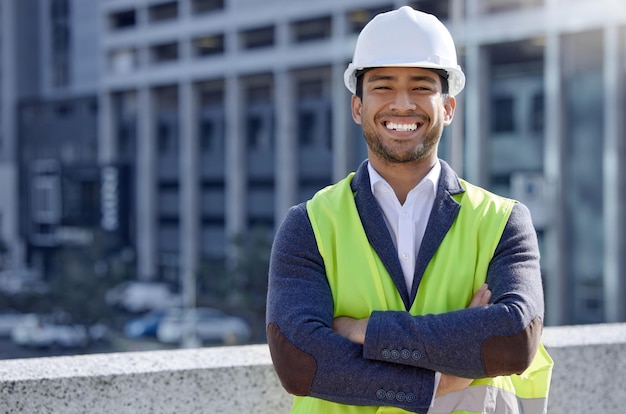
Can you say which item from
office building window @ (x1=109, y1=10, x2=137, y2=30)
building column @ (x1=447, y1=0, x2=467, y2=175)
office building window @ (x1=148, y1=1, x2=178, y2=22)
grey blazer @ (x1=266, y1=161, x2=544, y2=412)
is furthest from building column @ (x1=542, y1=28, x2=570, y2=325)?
grey blazer @ (x1=266, y1=161, x2=544, y2=412)

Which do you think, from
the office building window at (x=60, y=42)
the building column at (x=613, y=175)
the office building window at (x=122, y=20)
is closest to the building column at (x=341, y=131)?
the building column at (x=613, y=175)

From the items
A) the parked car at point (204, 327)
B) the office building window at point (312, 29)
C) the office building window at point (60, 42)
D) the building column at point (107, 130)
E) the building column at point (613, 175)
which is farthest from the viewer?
the office building window at point (60, 42)

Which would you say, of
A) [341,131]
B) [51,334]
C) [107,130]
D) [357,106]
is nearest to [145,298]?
[51,334]

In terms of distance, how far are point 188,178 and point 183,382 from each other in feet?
150

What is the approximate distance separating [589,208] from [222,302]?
17.3 metres

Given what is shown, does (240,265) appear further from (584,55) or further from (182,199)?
(584,55)

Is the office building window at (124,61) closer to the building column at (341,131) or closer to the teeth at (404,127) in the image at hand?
the building column at (341,131)

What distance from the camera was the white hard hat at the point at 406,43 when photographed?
6.93 feet

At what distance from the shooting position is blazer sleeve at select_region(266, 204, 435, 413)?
1997 mm

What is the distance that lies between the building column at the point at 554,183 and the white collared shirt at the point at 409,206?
2967 cm

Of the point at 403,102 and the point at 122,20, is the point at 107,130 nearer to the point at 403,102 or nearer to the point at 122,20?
the point at 122,20

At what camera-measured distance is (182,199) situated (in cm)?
4838

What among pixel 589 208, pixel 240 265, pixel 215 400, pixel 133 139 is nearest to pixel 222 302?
pixel 240 265

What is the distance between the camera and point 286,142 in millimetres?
42969
